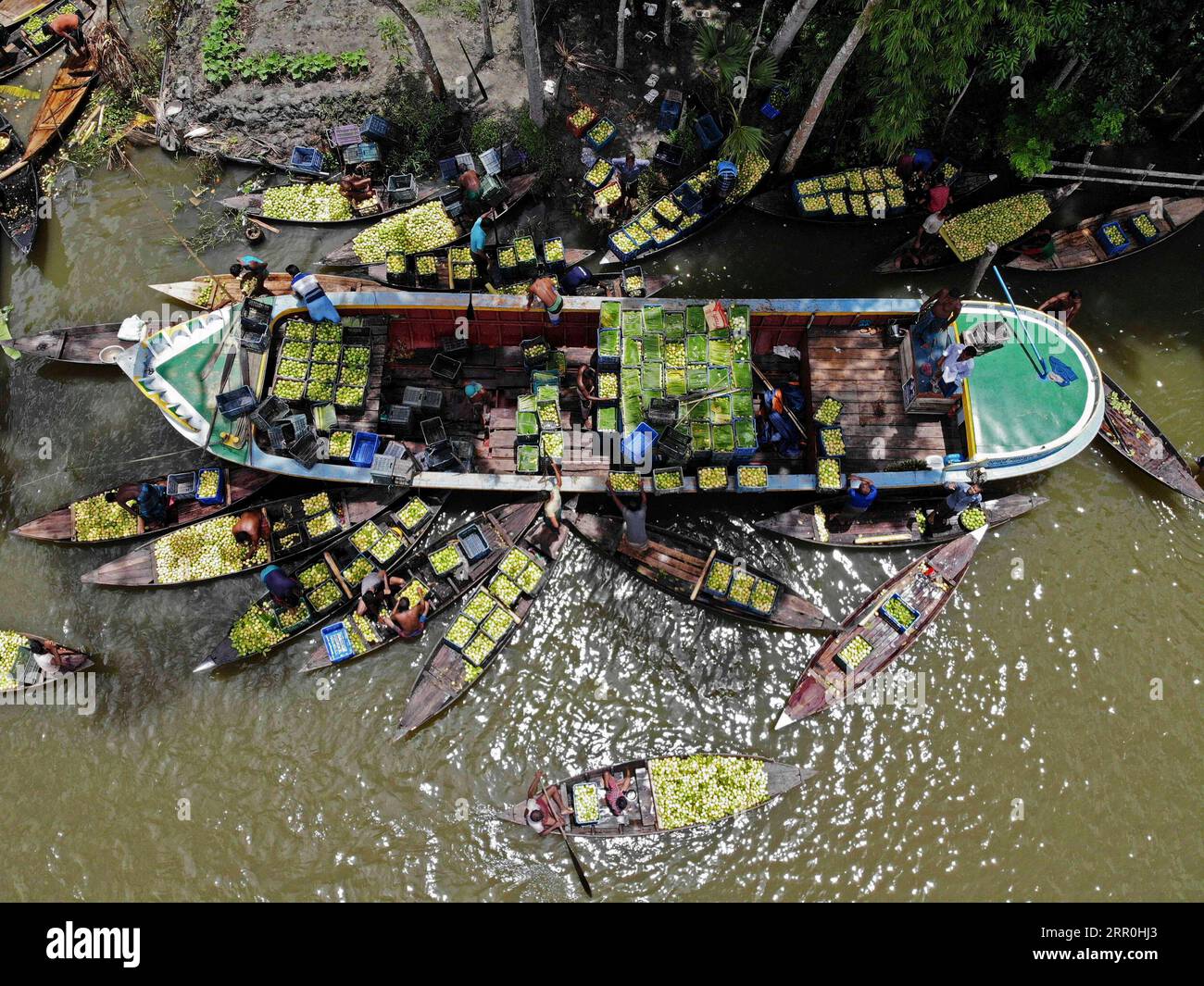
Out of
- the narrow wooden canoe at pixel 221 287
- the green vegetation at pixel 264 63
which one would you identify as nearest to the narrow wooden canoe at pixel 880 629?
the narrow wooden canoe at pixel 221 287

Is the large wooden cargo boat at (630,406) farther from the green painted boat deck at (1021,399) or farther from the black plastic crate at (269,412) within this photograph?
the black plastic crate at (269,412)

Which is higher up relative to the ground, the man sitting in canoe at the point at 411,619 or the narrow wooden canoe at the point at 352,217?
the narrow wooden canoe at the point at 352,217

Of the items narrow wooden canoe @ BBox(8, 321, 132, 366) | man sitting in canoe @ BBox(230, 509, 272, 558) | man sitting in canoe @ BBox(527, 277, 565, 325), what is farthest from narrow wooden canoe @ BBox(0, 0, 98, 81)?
man sitting in canoe @ BBox(527, 277, 565, 325)

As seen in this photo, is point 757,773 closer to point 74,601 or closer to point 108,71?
point 74,601

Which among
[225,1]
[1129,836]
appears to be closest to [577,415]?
[1129,836]

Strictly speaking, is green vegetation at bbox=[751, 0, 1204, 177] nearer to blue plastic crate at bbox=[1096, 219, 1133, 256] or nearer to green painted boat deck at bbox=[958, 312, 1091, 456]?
blue plastic crate at bbox=[1096, 219, 1133, 256]
